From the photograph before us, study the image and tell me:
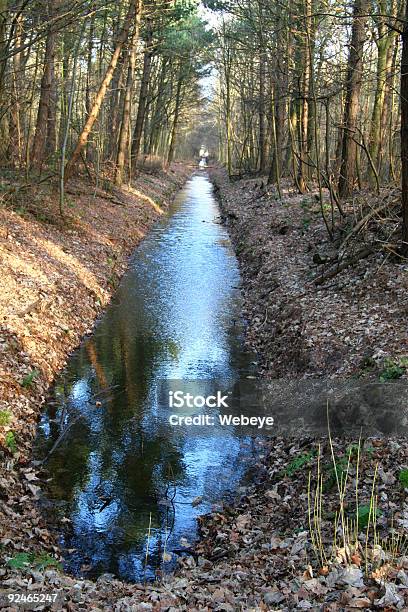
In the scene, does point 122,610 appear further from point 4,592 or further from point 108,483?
point 108,483

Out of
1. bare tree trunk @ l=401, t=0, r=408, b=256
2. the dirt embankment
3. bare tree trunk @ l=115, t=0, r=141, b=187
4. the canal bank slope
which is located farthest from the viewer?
bare tree trunk @ l=115, t=0, r=141, b=187

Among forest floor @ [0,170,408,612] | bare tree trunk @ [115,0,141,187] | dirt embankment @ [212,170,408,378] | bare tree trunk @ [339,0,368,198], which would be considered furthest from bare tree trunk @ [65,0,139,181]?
bare tree trunk @ [339,0,368,198]

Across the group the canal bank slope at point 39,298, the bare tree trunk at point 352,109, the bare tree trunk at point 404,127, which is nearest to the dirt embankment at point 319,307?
the bare tree trunk at point 404,127

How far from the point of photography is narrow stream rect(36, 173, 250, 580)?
6.64 metres

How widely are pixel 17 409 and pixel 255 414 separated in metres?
3.73

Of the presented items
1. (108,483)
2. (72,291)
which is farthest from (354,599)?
(72,291)

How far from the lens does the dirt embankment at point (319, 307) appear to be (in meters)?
9.39

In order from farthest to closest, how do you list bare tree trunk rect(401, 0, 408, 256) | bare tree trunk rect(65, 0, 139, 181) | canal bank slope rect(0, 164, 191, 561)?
bare tree trunk rect(65, 0, 139, 181), bare tree trunk rect(401, 0, 408, 256), canal bank slope rect(0, 164, 191, 561)

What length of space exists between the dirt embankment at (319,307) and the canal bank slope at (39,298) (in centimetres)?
405

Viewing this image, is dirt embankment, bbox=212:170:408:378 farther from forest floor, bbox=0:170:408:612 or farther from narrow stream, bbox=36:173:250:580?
narrow stream, bbox=36:173:250:580

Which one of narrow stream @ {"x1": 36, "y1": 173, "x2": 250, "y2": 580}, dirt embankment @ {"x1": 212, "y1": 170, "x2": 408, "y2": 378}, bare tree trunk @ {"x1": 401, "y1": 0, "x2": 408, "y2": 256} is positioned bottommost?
narrow stream @ {"x1": 36, "y1": 173, "x2": 250, "y2": 580}

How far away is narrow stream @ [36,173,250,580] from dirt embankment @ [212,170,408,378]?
773 mm

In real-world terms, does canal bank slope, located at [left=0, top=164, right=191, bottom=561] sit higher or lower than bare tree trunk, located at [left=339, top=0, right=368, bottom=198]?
lower

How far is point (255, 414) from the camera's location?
9477 mm
